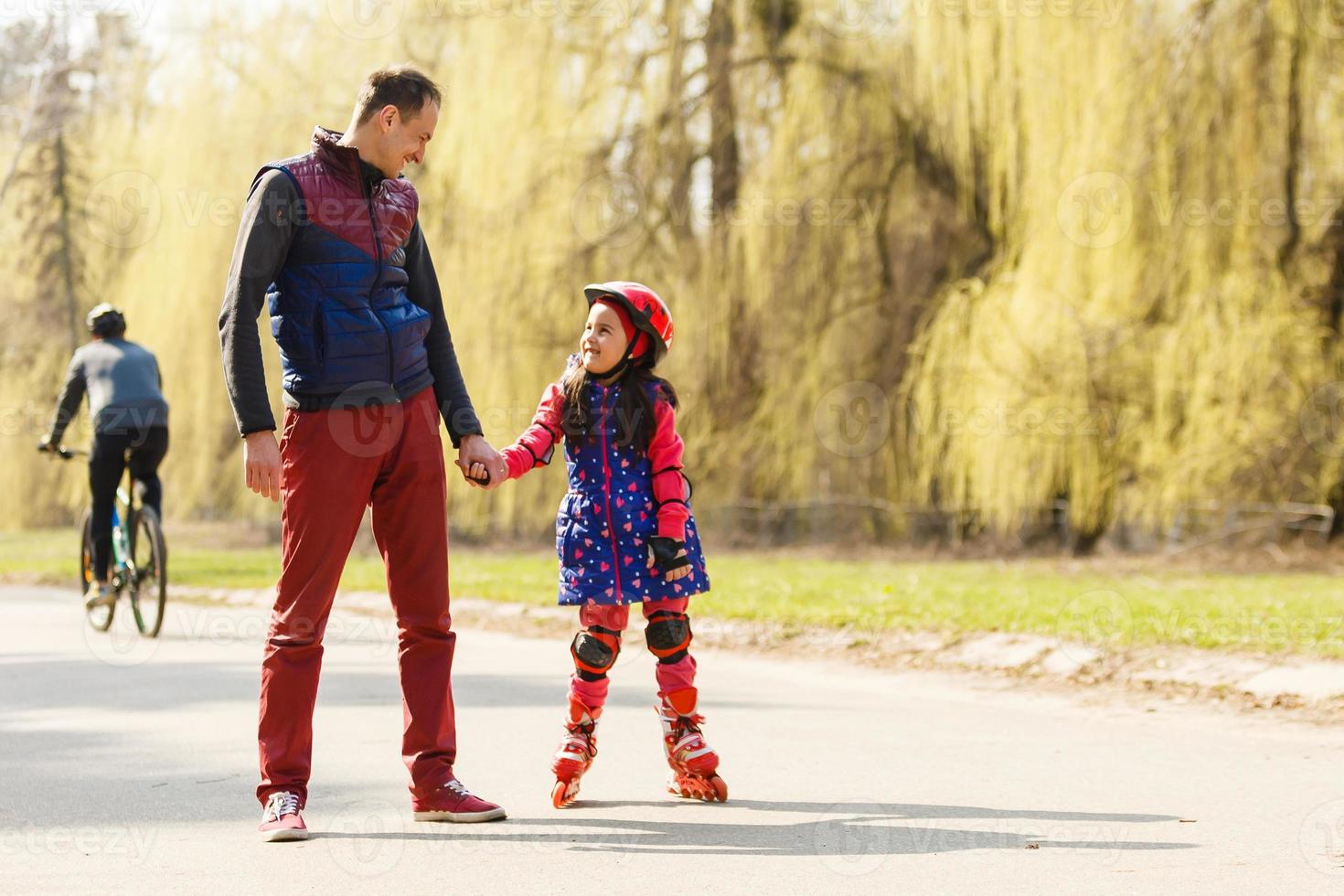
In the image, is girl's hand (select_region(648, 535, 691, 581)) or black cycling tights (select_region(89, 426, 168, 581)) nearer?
girl's hand (select_region(648, 535, 691, 581))

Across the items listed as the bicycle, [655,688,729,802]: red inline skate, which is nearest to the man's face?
[655,688,729,802]: red inline skate

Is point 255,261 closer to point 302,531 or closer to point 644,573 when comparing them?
point 302,531

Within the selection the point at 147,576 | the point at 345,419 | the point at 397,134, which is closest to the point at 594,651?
the point at 345,419

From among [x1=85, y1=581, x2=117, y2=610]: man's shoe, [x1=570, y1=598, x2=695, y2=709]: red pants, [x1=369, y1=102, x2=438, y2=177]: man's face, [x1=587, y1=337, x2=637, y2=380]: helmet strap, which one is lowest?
[x1=85, y1=581, x2=117, y2=610]: man's shoe

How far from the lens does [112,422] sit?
1039 cm

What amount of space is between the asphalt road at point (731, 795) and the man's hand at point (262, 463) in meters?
0.96

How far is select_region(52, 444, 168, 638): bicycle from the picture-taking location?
1022cm

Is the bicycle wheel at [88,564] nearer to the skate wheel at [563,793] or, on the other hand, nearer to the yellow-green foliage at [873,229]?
the yellow-green foliage at [873,229]

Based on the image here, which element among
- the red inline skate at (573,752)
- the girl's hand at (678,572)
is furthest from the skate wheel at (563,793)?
the girl's hand at (678,572)

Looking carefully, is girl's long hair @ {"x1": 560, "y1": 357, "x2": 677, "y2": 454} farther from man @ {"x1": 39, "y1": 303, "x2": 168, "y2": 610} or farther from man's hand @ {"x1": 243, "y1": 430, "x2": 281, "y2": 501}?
man @ {"x1": 39, "y1": 303, "x2": 168, "y2": 610}

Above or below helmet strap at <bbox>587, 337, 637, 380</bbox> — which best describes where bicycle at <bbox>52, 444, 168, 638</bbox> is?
below

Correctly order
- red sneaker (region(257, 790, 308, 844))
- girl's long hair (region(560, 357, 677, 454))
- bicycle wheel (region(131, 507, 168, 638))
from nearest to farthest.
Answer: red sneaker (region(257, 790, 308, 844)) → girl's long hair (region(560, 357, 677, 454)) → bicycle wheel (region(131, 507, 168, 638))

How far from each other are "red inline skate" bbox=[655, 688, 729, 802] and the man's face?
182cm

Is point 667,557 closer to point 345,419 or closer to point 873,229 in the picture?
point 345,419
